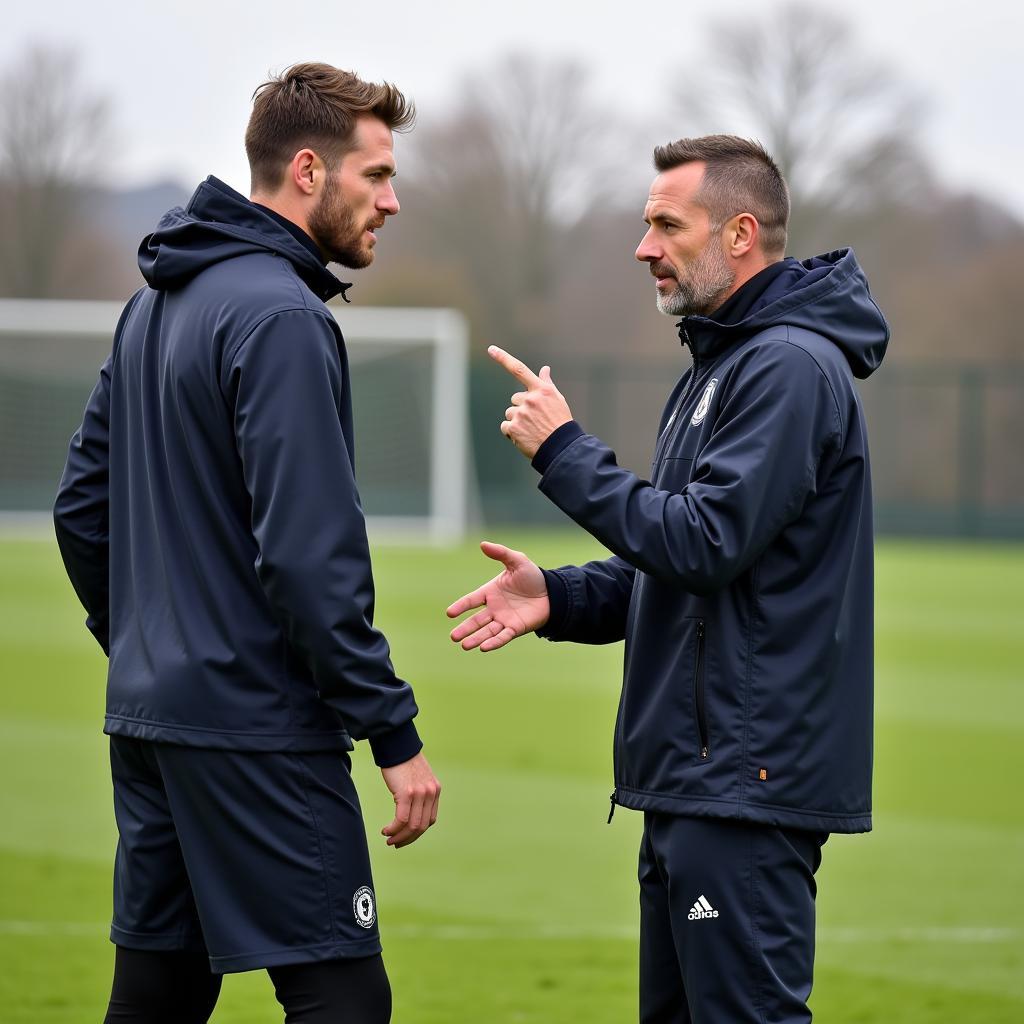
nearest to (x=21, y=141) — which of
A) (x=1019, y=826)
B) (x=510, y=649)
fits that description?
(x=510, y=649)

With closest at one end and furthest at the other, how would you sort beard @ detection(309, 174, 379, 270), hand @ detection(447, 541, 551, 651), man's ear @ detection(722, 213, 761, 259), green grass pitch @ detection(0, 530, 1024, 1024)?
beard @ detection(309, 174, 379, 270) < man's ear @ detection(722, 213, 761, 259) < hand @ detection(447, 541, 551, 651) < green grass pitch @ detection(0, 530, 1024, 1024)

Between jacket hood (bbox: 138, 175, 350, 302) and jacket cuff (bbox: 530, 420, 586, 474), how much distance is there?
21.1 inches

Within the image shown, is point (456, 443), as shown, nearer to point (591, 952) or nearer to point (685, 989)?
point (591, 952)

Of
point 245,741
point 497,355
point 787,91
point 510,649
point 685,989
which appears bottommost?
point 510,649

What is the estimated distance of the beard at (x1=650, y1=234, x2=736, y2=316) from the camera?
3508 mm

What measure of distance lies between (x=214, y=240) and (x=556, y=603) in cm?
115

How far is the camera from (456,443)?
27859 millimetres

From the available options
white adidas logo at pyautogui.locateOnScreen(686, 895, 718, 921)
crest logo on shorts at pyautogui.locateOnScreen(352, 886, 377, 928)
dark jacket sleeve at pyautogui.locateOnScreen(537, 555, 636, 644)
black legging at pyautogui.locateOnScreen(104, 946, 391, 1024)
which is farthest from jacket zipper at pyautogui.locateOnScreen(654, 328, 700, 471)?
black legging at pyautogui.locateOnScreen(104, 946, 391, 1024)

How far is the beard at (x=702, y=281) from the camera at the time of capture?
11.5ft


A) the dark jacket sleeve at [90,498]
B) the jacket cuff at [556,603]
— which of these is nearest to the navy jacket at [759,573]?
the jacket cuff at [556,603]

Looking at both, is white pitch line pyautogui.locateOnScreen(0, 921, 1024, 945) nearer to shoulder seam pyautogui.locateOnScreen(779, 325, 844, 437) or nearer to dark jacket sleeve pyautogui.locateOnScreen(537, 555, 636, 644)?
dark jacket sleeve pyautogui.locateOnScreen(537, 555, 636, 644)

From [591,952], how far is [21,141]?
118 feet

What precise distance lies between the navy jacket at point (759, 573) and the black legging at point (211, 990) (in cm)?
66

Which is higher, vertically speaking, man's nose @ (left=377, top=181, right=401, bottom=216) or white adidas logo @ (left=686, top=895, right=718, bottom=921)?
man's nose @ (left=377, top=181, right=401, bottom=216)
